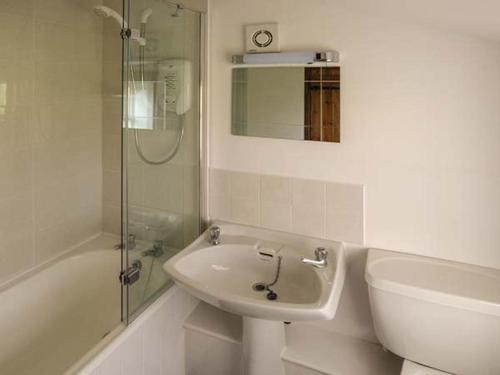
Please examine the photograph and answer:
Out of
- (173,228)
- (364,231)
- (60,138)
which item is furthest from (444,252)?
(60,138)

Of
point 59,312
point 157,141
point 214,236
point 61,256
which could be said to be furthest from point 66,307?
point 157,141

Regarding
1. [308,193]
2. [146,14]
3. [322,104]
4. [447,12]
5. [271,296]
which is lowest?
[271,296]

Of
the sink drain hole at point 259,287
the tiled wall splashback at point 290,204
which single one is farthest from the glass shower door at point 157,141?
the sink drain hole at point 259,287

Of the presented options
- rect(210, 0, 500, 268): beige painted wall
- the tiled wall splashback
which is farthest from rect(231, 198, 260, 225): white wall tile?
rect(210, 0, 500, 268): beige painted wall

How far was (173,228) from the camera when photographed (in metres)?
1.82

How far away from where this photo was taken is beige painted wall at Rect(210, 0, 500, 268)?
4.51 ft

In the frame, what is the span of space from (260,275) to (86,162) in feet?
4.21

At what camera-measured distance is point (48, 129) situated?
1.92 m

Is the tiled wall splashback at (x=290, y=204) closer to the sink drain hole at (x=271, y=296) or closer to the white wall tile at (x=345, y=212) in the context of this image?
the white wall tile at (x=345, y=212)

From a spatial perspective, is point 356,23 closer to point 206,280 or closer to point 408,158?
point 408,158

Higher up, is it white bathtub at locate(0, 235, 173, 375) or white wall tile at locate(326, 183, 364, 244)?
white wall tile at locate(326, 183, 364, 244)

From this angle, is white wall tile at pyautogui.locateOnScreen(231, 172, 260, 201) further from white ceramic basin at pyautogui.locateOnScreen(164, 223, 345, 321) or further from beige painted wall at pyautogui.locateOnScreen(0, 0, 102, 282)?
beige painted wall at pyautogui.locateOnScreen(0, 0, 102, 282)

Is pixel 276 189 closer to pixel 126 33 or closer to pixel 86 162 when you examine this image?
pixel 126 33

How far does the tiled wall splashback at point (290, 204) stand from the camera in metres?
1.62
